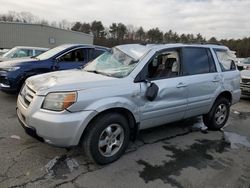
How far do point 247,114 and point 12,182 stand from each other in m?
6.67

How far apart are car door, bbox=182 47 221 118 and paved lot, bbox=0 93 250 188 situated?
66cm

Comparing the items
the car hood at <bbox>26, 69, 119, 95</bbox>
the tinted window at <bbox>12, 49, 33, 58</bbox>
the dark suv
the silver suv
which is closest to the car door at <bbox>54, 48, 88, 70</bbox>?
the dark suv

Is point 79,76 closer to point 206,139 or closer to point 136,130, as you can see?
point 136,130

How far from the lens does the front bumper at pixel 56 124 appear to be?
3.40 metres

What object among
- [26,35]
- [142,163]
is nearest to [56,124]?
[142,163]

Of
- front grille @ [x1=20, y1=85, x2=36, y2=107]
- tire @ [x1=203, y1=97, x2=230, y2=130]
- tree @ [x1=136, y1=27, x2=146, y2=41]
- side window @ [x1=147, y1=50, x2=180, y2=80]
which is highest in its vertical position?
tree @ [x1=136, y1=27, x2=146, y2=41]

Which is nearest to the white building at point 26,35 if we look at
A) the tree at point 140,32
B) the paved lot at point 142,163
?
the tree at point 140,32

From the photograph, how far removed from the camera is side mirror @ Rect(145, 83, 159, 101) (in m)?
4.16

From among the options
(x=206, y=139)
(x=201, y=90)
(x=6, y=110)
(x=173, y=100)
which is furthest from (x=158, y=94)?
(x=6, y=110)

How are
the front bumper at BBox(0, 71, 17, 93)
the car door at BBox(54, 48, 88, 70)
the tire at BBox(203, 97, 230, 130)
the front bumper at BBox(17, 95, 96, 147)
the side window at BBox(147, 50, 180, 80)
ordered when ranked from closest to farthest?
the front bumper at BBox(17, 95, 96, 147) < the side window at BBox(147, 50, 180, 80) < the tire at BBox(203, 97, 230, 130) < the front bumper at BBox(0, 71, 17, 93) < the car door at BBox(54, 48, 88, 70)

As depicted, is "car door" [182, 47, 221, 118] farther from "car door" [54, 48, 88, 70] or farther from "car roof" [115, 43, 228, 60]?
"car door" [54, 48, 88, 70]

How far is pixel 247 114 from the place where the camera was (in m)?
7.82

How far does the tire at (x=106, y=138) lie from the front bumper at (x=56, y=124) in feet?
0.52

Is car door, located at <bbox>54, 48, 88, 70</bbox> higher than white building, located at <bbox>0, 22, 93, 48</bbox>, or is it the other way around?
white building, located at <bbox>0, 22, 93, 48</bbox>
